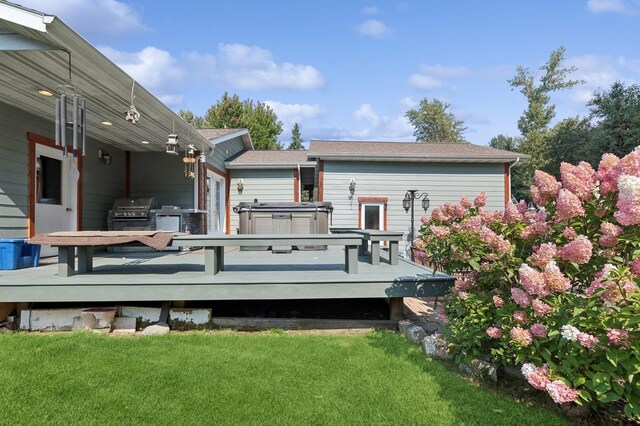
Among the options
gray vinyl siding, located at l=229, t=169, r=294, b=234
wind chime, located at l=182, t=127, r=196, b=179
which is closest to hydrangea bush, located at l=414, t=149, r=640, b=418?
wind chime, located at l=182, t=127, r=196, b=179

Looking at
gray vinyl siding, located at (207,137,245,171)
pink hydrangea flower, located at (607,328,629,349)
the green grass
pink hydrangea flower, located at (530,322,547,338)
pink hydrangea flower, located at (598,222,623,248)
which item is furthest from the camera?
gray vinyl siding, located at (207,137,245,171)

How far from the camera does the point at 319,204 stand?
7.21m

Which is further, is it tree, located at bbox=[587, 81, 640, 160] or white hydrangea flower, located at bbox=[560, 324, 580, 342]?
tree, located at bbox=[587, 81, 640, 160]

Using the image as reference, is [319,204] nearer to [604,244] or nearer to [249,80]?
[604,244]

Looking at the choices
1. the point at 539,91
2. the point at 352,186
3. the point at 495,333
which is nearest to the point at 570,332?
the point at 495,333

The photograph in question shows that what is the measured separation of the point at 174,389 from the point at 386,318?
251 centimetres

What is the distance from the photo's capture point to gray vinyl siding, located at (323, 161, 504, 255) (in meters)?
10.5

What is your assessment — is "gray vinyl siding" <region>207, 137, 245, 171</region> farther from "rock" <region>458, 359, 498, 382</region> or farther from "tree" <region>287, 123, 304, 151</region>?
"tree" <region>287, 123, 304, 151</region>

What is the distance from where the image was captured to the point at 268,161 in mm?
11297

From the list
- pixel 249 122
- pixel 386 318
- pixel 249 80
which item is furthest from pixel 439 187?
pixel 249 80

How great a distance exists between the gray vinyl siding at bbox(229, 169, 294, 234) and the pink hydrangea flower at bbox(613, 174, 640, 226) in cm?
994

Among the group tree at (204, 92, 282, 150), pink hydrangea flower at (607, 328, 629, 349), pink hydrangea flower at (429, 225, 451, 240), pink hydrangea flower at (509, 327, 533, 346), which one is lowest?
pink hydrangea flower at (509, 327, 533, 346)

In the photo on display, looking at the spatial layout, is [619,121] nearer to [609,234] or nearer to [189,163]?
[189,163]

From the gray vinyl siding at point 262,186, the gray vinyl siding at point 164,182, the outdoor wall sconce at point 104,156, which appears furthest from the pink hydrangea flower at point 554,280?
the gray vinyl siding at point 262,186
